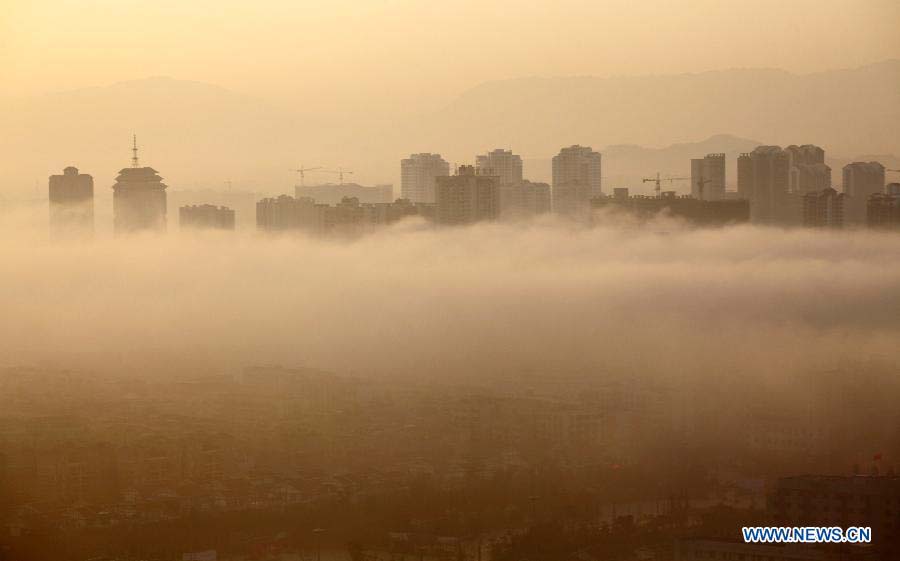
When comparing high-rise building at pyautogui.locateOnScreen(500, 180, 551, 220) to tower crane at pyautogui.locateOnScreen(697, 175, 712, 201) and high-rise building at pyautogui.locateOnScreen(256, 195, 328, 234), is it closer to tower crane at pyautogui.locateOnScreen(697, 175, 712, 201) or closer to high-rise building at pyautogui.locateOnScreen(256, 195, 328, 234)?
tower crane at pyautogui.locateOnScreen(697, 175, 712, 201)

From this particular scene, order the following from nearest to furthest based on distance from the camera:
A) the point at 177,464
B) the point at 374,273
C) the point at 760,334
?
the point at 177,464
the point at 760,334
the point at 374,273

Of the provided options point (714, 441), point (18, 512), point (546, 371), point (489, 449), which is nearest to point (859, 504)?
point (714, 441)

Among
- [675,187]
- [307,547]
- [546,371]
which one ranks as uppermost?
[675,187]

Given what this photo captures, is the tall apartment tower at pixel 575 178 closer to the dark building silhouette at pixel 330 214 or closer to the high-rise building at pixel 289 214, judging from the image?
the dark building silhouette at pixel 330 214

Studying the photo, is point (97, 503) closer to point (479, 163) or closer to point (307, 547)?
point (307, 547)

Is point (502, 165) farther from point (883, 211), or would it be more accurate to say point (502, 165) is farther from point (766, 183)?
point (883, 211)

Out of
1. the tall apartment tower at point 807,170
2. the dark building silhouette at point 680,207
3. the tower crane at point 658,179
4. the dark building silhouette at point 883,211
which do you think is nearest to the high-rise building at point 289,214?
the dark building silhouette at point 680,207

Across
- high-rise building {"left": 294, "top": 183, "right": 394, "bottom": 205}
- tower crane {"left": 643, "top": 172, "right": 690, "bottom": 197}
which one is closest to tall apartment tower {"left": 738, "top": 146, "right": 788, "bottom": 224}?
tower crane {"left": 643, "top": 172, "right": 690, "bottom": 197}

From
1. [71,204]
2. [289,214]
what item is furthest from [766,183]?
[71,204]
